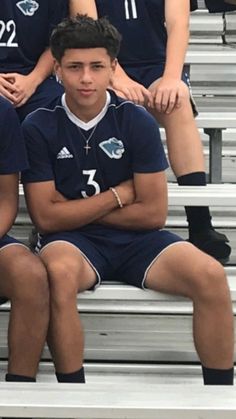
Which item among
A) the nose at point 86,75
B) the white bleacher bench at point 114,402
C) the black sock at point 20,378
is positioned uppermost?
the nose at point 86,75

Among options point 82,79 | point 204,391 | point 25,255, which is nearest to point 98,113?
point 82,79

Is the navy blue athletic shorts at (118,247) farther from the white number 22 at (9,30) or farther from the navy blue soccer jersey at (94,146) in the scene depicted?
the white number 22 at (9,30)

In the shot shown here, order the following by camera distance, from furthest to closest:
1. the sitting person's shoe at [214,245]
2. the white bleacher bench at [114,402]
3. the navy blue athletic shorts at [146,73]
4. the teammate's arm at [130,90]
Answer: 1. the navy blue athletic shorts at [146,73]
2. the teammate's arm at [130,90]
3. the sitting person's shoe at [214,245]
4. the white bleacher bench at [114,402]

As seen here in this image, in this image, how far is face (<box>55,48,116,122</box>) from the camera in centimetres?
237

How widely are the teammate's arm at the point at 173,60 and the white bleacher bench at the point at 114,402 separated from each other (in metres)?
0.94

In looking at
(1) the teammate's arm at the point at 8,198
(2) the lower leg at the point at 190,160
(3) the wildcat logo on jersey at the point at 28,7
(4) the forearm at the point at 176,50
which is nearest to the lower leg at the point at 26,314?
(1) the teammate's arm at the point at 8,198

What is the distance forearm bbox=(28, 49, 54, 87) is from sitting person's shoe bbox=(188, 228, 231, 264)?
670 mm

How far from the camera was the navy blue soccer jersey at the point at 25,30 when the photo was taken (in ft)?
9.31

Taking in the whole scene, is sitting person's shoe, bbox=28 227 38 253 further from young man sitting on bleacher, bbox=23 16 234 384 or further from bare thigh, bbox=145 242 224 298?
bare thigh, bbox=145 242 224 298

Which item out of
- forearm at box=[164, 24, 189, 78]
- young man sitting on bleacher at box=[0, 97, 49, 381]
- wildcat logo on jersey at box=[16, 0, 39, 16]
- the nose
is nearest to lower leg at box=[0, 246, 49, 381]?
young man sitting on bleacher at box=[0, 97, 49, 381]

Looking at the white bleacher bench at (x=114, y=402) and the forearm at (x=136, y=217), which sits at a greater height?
the forearm at (x=136, y=217)

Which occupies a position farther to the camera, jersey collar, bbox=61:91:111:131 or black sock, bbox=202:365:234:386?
jersey collar, bbox=61:91:111:131

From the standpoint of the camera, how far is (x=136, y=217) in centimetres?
241

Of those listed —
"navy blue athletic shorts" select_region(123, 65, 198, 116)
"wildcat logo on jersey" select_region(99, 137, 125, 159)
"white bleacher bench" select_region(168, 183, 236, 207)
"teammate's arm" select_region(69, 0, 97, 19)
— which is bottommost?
"white bleacher bench" select_region(168, 183, 236, 207)
